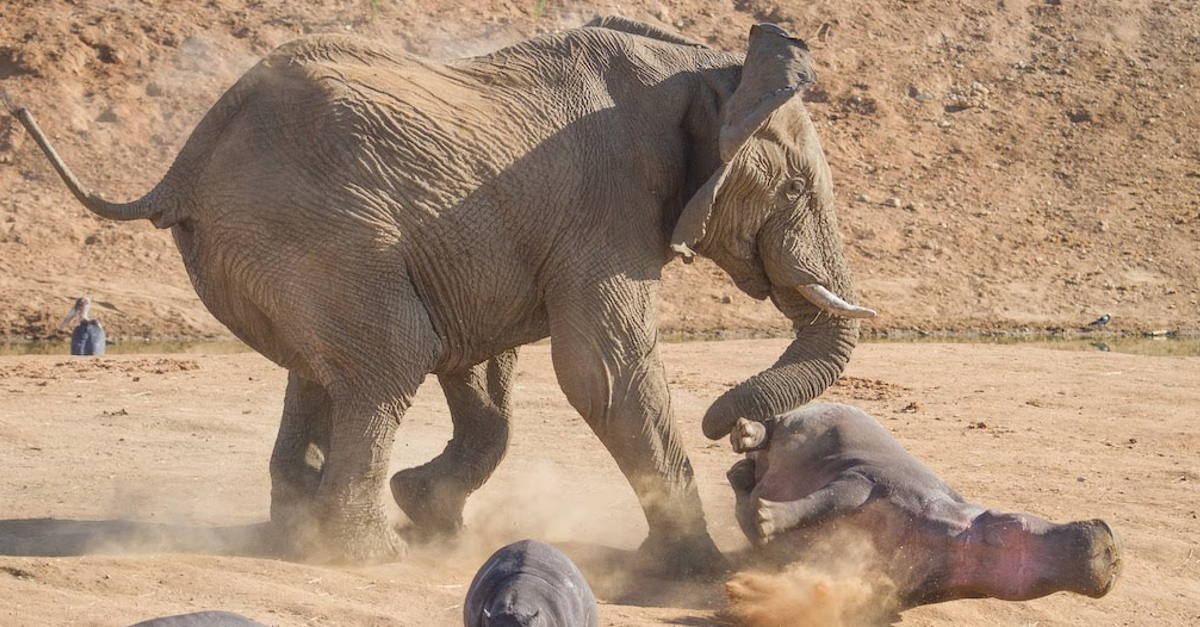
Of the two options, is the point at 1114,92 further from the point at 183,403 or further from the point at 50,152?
the point at 50,152

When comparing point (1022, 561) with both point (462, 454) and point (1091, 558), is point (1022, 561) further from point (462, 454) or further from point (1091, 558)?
point (462, 454)

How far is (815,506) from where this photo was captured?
23.1 ft

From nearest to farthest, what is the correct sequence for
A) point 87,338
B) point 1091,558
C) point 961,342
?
point 1091,558
point 87,338
point 961,342

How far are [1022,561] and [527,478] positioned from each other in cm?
396

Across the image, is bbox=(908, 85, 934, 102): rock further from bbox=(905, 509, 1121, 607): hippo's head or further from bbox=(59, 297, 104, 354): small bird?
bbox=(905, 509, 1121, 607): hippo's head

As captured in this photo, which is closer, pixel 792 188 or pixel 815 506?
pixel 815 506

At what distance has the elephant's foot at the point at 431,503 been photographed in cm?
859

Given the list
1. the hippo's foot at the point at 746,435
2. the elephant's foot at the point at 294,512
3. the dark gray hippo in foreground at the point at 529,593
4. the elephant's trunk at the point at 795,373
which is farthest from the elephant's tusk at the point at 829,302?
the dark gray hippo in foreground at the point at 529,593

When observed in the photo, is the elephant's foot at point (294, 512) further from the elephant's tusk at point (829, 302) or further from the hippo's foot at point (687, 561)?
the elephant's tusk at point (829, 302)

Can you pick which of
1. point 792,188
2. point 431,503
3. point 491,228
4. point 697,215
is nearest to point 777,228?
point 792,188

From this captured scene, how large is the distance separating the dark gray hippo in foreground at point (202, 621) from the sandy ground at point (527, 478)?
1.79 meters

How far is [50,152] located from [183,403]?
4.19m

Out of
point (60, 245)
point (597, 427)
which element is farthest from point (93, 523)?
point (60, 245)

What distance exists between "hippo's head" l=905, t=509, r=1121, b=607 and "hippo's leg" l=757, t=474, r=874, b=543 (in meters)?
0.43
